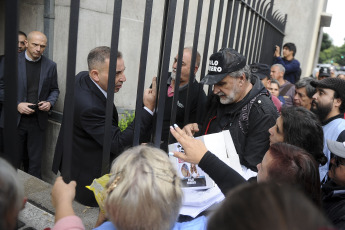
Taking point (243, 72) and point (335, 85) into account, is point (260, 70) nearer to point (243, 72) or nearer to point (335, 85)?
point (335, 85)

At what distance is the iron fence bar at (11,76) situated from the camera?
3.56 ft

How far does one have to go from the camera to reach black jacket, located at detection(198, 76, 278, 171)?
2.10 m

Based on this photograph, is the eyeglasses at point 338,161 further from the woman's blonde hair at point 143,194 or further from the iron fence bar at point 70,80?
the iron fence bar at point 70,80

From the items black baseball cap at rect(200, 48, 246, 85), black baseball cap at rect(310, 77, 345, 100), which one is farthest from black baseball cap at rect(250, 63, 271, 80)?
black baseball cap at rect(200, 48, 246, 85)

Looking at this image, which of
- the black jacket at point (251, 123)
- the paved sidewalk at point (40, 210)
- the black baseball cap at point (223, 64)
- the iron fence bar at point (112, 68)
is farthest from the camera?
the black baseball cap at point (223, 64)

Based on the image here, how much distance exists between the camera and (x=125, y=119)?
4.48 metres

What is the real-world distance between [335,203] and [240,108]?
2.74 feet

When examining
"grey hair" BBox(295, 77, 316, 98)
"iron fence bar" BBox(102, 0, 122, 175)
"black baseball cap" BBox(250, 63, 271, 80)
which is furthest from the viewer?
"grey hair" BBox(295, 77, 316, 98)

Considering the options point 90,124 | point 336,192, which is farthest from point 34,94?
point 336,192

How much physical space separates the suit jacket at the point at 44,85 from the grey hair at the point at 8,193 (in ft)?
11.1

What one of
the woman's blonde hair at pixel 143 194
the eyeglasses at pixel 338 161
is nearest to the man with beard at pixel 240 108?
the eyeglasses at pixel 338 161

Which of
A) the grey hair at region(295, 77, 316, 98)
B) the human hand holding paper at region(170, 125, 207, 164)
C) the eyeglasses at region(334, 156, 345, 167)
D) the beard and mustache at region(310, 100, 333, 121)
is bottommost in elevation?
the eyeglasses at region(334, 156, 345, 167)

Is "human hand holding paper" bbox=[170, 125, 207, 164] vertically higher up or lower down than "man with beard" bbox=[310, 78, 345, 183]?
lower down

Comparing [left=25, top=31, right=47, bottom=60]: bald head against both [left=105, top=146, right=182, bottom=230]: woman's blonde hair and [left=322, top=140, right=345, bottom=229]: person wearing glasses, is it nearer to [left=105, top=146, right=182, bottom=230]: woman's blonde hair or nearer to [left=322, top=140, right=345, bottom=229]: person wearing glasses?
[left=105, top=146, right=182, bottom=230]: woman's blonde hair
